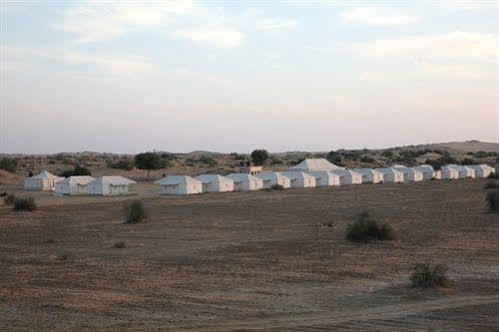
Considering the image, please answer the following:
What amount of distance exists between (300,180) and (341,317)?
212 ft

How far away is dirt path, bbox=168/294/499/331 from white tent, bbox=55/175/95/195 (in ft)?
188

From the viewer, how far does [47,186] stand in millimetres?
73812

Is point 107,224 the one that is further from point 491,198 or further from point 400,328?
point 400,328

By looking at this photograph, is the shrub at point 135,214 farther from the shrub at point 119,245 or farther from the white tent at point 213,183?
the white tent at point 213,183

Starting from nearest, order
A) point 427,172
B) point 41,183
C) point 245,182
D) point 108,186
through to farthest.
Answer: point 108,186 → point 245,182 → point 41,183 → point 427,172

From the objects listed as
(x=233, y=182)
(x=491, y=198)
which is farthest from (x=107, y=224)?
(x=233, y=182)

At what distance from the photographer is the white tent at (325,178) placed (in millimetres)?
79375

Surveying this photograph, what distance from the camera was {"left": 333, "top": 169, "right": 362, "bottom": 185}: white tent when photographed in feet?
269

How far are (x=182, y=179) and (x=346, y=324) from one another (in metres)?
55.0

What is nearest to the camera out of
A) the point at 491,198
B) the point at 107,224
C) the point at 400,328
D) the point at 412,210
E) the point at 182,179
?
the point at 400,328

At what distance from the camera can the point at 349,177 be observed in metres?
82.3

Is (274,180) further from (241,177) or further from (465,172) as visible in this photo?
(465,172)

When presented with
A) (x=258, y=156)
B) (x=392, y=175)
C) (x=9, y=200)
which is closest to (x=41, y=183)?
(x=9, y=200)

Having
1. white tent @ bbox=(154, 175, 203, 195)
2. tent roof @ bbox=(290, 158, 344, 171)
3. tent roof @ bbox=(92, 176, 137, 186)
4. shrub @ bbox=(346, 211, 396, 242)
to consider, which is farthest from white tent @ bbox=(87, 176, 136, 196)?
shrub @ bbox=(346, 211, 396, 242)
